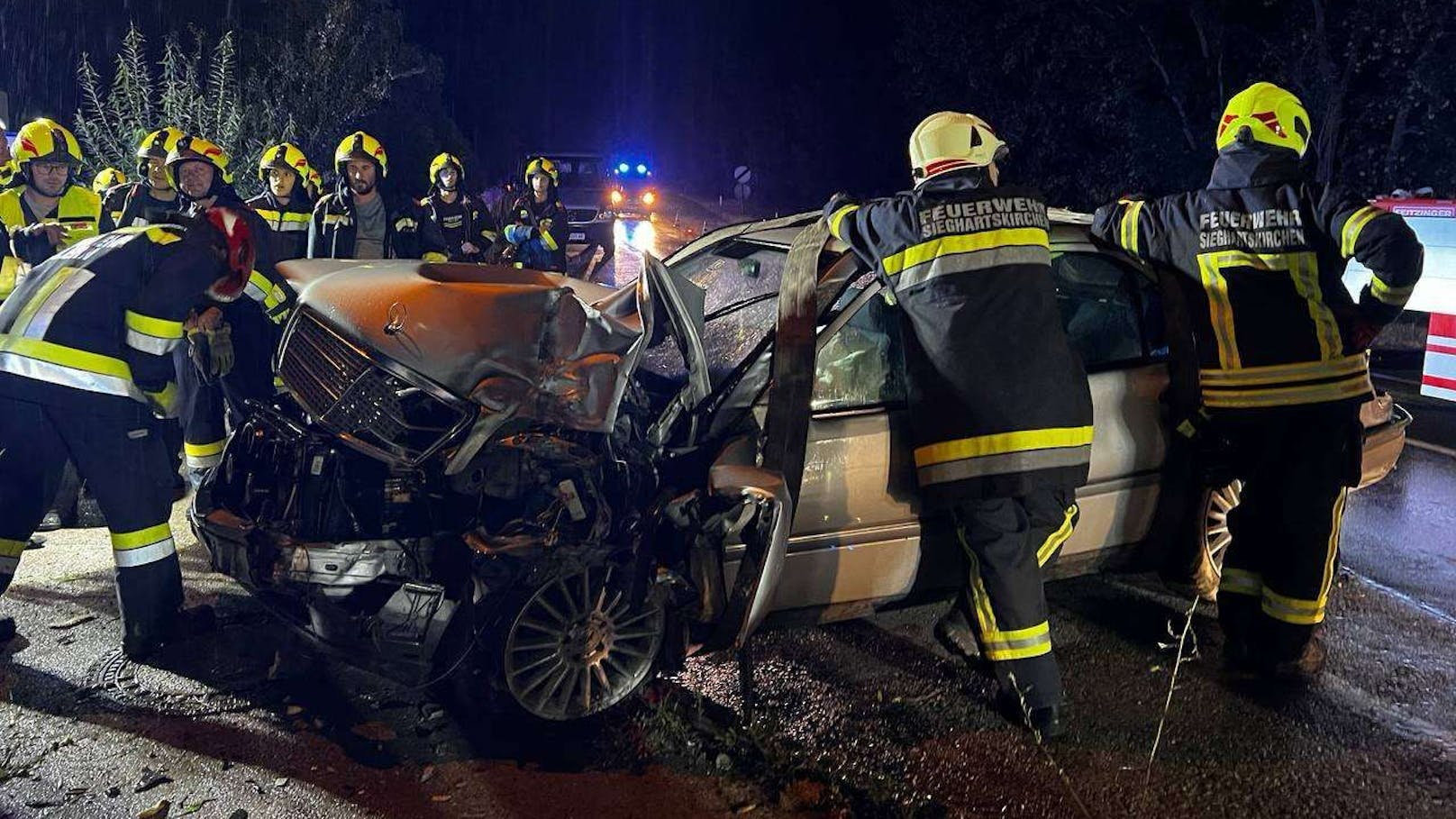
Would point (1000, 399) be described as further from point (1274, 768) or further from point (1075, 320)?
point (1274, 768)

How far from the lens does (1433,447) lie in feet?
23.5

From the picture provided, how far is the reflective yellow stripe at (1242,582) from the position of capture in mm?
3840

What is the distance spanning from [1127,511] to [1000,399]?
1.02m

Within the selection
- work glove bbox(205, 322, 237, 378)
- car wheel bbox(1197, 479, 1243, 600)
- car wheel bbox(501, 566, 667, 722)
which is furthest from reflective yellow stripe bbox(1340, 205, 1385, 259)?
work glove bbox(205, 322, 237, 378)

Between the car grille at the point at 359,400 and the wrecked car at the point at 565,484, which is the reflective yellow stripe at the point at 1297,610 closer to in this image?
the wrecked car at the point at 565,484

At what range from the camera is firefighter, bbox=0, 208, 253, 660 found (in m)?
3.69

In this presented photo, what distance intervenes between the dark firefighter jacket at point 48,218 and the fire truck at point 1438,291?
28.1 feet

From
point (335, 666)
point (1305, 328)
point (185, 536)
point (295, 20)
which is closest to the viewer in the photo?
point (1305, 328)

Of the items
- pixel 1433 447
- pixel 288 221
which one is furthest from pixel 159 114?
pixel 1433 447

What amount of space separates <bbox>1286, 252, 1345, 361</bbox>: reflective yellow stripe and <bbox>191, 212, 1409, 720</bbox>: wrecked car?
131 centimetres

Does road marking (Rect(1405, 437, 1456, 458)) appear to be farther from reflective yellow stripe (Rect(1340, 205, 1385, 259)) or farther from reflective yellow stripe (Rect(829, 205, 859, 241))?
reflective yellow stripe (Rect(829, 205, 859, 241))

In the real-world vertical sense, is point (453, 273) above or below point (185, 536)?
above

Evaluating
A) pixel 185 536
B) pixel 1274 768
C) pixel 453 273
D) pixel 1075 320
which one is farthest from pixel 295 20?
pixel 1274 768

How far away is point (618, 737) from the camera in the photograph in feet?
11.2
